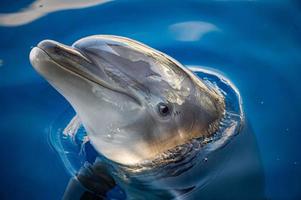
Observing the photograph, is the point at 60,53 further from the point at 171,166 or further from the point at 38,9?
the point at 38,9

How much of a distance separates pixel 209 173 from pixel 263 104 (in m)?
1.72

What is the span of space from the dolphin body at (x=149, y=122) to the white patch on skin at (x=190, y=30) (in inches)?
79.2

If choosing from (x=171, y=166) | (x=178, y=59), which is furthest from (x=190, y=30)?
(x=171, y=166)

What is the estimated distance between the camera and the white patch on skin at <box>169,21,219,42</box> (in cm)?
701

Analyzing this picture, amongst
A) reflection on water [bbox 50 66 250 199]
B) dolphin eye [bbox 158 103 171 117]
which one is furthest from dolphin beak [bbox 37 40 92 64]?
reflection on water [bbox 50 66 250 199]

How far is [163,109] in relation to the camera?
14.6ft

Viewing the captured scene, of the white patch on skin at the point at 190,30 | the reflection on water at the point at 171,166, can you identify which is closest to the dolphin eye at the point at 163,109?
the reflection on water at the point at 171,166

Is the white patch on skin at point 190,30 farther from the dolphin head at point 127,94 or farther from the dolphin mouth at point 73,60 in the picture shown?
the dolphin mouth at point 73,60

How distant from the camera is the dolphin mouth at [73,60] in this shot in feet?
13.1

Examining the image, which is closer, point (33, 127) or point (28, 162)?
point (28, 162)

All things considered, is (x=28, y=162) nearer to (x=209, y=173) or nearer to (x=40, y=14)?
(x=209, y=173)

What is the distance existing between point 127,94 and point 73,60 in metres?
0.52

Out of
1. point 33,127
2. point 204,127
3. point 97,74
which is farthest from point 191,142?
point 33,127

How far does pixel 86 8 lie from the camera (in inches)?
285
